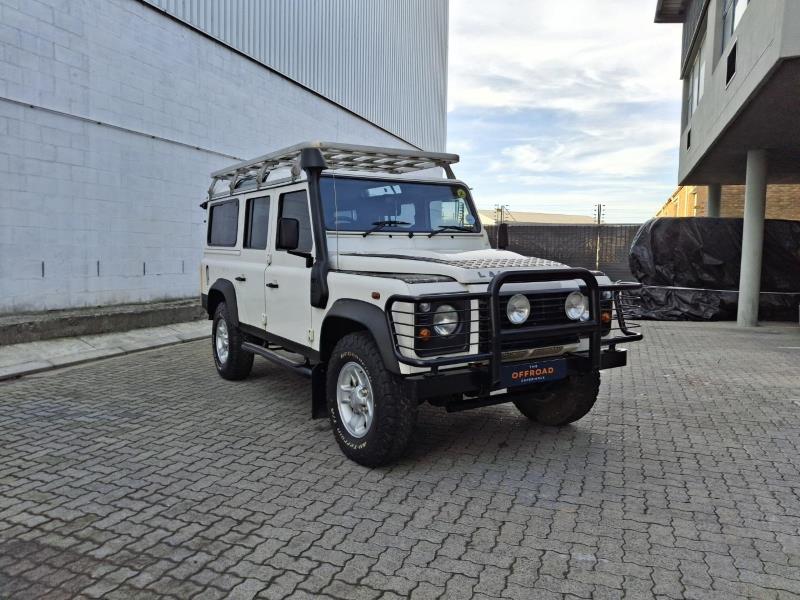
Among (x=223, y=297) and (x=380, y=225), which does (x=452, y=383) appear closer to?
(x=380, y=225)

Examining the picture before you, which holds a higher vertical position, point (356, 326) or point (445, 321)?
point (445, 321)

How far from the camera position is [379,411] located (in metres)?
3.87

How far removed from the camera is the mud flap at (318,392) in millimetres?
4551

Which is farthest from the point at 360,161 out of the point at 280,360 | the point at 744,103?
the point at 744,103

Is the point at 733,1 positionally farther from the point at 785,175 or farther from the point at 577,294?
the point at 577,294

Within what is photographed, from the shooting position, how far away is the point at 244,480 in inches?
155

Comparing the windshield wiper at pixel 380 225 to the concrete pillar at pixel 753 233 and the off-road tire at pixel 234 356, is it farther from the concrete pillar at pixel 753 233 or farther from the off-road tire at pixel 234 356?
the concrete pillar at pixel 753 233

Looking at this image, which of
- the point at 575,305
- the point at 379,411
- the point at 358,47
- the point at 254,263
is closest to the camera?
the point at 379,411

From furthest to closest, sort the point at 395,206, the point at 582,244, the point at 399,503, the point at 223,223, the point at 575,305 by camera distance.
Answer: the point at 582,244
the point at 223,223
the point at 395,206
the point at 575,305
the point at 399,503

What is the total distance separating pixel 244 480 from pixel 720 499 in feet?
10.1

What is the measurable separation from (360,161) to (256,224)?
125 centimetres

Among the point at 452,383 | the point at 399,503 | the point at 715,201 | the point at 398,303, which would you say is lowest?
the point at 399,503

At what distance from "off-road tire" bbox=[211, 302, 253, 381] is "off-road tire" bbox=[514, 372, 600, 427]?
3.13 m

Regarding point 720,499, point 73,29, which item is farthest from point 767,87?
point 73,29
